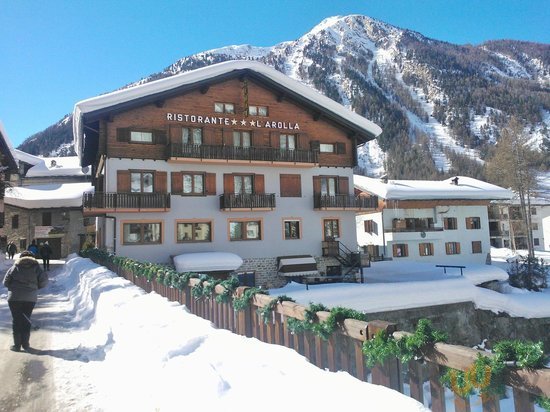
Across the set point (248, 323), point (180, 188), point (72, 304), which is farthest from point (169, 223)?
point (248, 323)

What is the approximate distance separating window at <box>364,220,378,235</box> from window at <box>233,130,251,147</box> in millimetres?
18093

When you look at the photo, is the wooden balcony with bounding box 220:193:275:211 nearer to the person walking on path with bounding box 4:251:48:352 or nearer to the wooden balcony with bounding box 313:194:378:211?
the wooden balcony with bounding box 313:194:378:211

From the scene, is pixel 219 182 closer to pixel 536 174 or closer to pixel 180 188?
pixel 180 188

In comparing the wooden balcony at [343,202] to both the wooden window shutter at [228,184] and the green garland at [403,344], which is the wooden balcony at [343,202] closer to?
the wooden window shutter at [228,184]

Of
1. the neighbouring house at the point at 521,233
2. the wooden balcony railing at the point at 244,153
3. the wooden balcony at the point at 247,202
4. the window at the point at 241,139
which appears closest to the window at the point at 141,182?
the wooden balcony railing at the point at 244,153

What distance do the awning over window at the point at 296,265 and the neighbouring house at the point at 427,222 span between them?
14.0 meters

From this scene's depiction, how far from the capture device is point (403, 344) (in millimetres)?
3178

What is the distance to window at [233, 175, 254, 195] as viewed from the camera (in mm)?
26125

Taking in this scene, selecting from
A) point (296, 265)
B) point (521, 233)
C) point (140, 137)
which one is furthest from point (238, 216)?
point (521, 233)

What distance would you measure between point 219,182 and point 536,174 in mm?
33806

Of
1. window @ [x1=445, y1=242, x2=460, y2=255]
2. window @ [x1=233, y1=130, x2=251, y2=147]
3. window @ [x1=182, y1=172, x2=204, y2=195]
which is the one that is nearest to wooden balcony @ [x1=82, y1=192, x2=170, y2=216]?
window @ [x1=182, y1=172, x2=204, y2=195]

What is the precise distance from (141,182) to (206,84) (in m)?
7.38

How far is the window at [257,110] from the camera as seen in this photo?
A: 26953 mm

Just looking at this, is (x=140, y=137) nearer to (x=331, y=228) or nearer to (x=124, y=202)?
(x=124, y=202)
